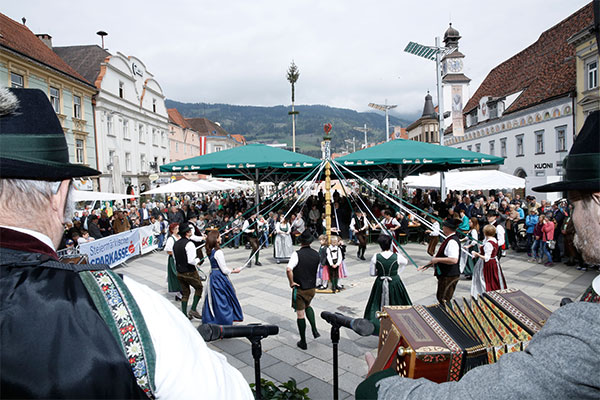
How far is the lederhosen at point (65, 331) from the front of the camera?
799 mm

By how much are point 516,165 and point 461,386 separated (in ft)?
105

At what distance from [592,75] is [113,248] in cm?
2606

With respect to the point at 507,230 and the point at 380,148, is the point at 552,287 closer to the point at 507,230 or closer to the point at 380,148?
the point at 507,230

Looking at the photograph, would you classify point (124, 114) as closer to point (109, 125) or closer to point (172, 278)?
point (109, 125)

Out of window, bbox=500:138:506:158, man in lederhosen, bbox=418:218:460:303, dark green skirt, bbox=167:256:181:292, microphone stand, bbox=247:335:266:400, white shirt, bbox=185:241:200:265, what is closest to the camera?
microphone stand, bbox=247:335:266:400

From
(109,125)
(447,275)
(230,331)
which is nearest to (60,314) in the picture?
(230,331)

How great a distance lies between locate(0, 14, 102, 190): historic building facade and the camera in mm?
18250

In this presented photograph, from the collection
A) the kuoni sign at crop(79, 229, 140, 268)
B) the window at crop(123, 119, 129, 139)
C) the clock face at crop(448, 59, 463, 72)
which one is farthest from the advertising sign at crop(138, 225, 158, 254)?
the clock face at crop(448, 59, 463, 72)

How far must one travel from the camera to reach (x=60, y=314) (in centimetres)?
86

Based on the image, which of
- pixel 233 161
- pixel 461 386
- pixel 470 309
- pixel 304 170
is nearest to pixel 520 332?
pixel 470 309

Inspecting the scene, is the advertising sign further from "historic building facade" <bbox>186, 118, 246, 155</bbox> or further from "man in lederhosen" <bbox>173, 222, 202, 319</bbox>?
"historic building facade" <bbox>186, 118, 246, 155</bbox>

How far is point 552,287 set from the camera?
8859 millimetres

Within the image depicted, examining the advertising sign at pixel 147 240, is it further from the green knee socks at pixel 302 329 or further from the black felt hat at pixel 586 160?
the black felt hat at pixel 586 160

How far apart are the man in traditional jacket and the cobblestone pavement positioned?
4.10 m
